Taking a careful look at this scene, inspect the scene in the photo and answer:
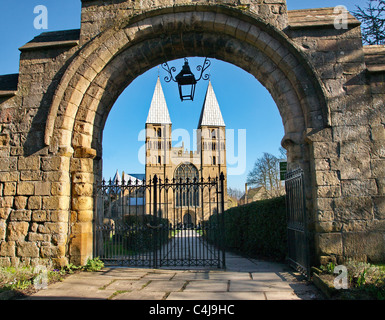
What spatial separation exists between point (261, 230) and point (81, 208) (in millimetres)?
4468

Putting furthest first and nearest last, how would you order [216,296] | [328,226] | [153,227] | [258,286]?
[153,227] < [328,226] < [258,286] < [216,296]

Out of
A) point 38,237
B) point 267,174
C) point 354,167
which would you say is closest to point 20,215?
point 38,237

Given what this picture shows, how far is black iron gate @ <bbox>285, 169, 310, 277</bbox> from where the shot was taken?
437 cm

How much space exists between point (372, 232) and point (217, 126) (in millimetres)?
38032

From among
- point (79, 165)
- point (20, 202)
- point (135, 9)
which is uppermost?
point (135, 9)

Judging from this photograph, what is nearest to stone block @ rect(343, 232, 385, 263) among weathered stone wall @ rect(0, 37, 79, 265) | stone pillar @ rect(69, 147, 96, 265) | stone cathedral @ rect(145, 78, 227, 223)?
stone pillar @ rect(69, 147, 96, 265)

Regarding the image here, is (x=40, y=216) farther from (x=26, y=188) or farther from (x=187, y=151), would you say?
(x=187, y=151)

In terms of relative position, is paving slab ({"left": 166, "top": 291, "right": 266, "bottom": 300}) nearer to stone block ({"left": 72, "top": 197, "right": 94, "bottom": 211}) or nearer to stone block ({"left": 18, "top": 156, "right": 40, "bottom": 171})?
stone block ({"left": 72, "top": 197, "right": 94, "bottom": 211})

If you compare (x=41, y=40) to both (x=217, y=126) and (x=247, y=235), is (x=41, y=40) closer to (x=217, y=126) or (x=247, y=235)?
(x=247, y=235)

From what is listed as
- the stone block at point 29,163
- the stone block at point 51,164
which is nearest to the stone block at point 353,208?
the stone block at point 51,164

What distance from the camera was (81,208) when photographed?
525 centimetres

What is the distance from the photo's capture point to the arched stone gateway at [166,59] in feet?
14.9

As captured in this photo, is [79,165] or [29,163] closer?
[29,163]

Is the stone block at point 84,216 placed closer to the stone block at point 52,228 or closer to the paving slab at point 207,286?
the stone block at point 52,228
